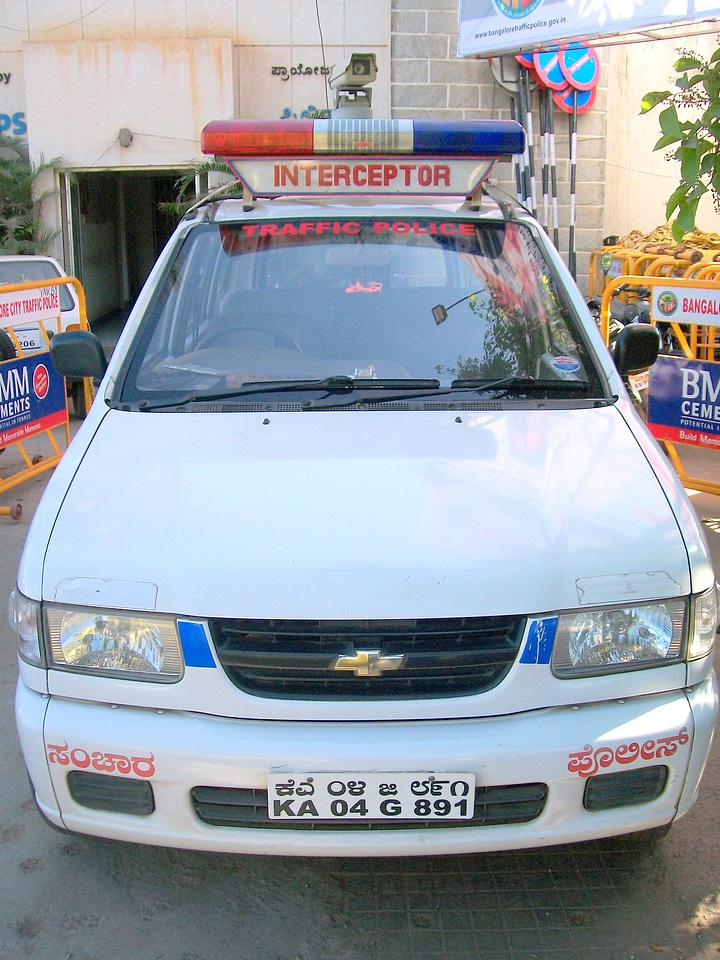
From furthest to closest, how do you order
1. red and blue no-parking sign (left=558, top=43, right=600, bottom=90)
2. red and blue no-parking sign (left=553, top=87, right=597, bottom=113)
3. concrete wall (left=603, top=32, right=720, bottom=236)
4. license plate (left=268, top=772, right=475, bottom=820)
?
concrete wall (left=603, top=32, right=720, bottom=236)
red and blue no-parking sign (left=553, top=87, right=597, bottom=113)
red and blue no-parking sign (left=558, top=43, right=600, bottom=90)
license plate (left=268, top=772, right=475, bottom=820)

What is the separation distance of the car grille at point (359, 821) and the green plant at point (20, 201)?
38.9 feet

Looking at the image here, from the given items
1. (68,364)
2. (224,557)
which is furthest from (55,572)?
(68,364)

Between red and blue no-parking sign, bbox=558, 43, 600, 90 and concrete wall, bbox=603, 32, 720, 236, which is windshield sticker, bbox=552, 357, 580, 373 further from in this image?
concrete wall, bbox=603, 32, 720, 236

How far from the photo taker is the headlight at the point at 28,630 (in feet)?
7.73

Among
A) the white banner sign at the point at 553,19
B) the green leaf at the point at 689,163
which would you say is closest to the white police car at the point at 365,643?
the green leaf at the point at 689,163

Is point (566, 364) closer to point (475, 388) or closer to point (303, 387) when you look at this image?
point (475, 388)

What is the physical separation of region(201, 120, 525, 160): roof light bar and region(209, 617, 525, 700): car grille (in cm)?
200

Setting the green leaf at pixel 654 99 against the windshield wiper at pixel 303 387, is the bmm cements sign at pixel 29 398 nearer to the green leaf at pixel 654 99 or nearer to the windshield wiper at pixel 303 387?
the windshield wiper at pixel 303 387

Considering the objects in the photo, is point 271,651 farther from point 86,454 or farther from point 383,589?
point 86,454

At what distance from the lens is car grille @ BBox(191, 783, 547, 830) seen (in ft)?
7.42

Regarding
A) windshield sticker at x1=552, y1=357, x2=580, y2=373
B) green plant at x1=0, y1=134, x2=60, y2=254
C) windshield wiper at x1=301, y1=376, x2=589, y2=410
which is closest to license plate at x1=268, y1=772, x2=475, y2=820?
windshield wiper at x1=301, y1=376, x2=589, y2=410

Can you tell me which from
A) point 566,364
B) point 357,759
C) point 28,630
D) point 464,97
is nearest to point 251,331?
point 566,364

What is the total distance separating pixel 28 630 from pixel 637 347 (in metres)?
2.45

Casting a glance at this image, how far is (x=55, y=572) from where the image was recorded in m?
2.34
